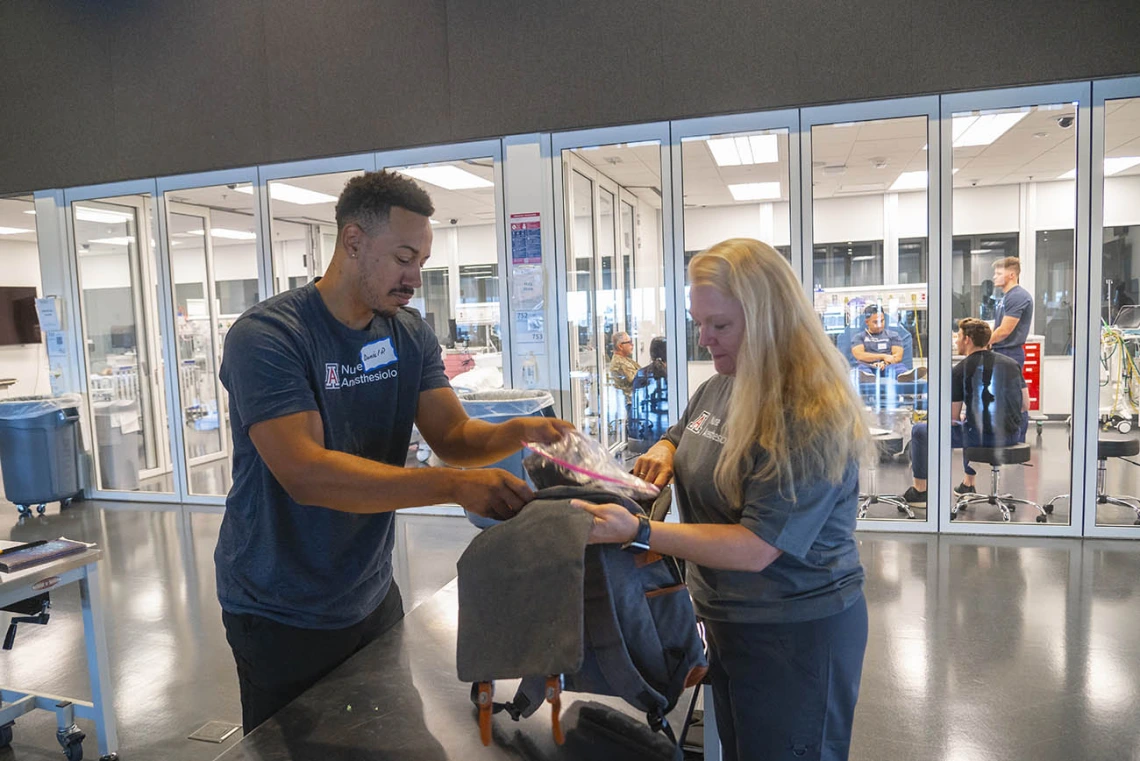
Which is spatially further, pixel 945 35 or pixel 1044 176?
pixel 1044 176

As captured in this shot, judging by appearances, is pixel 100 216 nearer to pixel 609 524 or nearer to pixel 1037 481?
pixel 609 524

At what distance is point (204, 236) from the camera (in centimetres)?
832

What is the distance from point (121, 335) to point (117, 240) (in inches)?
37.8

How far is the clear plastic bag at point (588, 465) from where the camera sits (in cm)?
141

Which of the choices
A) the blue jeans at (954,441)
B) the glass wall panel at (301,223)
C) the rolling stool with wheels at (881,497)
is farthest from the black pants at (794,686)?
the glass wall panel at (301,223)

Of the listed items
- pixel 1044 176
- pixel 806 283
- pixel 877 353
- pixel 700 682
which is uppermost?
pixel 1044 176

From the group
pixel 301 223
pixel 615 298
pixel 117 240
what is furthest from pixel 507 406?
pixel 301 223

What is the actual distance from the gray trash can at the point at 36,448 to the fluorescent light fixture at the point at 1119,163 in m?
8.38

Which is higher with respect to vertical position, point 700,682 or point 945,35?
point 945,35

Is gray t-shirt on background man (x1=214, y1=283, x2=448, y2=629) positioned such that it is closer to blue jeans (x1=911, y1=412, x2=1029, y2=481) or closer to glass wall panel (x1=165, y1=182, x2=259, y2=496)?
blue jeans (x1=911, y1=412, x2=1029, y2=481)

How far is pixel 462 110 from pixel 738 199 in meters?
2.26

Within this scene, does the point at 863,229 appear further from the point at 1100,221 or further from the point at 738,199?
the point at 1100,221

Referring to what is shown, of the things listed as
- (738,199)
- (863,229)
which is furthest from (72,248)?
(863,229)

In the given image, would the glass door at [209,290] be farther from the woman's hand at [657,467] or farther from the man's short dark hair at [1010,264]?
the man's short dark hair at [1010,264]
